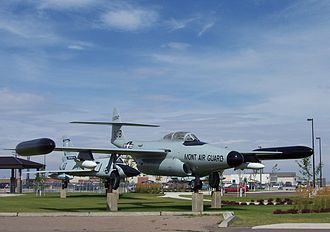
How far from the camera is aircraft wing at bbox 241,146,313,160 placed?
1169 inches

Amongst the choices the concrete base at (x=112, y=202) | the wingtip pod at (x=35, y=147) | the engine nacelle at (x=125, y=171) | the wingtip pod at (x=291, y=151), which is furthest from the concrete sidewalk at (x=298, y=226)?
the engine nacelle at (x=125, y=171)

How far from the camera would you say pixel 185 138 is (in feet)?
97.4

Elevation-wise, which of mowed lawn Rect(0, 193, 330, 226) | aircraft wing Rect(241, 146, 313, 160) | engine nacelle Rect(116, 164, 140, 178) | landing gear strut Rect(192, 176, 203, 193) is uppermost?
aircraft wing Rect(241, 146, 313, 160)

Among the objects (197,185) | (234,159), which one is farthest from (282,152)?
(197,185)

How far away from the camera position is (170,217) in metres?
21.9

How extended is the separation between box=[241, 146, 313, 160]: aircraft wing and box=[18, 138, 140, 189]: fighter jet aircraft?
8.14 meters

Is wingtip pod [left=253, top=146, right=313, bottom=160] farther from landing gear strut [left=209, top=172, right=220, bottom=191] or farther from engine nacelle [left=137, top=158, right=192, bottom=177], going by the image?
engine nacelle [left=137, top=158, right=192, bottom=177]

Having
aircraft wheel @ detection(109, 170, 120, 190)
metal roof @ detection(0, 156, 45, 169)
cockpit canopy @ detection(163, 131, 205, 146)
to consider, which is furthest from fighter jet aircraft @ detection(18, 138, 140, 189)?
metal roof @ detection(0, 156, 45, 169)

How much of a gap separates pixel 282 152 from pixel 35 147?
16.8 metres

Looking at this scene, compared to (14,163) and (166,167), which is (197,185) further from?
(14,163)

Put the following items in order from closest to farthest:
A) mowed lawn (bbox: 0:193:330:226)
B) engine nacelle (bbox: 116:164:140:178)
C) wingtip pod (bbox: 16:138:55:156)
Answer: wingtip pod (bbox: 16:138:55:156), mowed lawn (bbox: 0:193:330:226), engine nacelle (bbox: 116:164:140:178)

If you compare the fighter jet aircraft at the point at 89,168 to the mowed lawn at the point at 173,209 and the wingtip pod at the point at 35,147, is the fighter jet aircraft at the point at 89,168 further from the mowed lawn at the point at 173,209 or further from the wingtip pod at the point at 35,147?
the wingtip pod at the point at 35,147

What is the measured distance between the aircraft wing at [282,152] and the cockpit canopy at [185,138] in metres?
2.88

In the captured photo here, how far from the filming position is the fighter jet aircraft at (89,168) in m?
31.0
